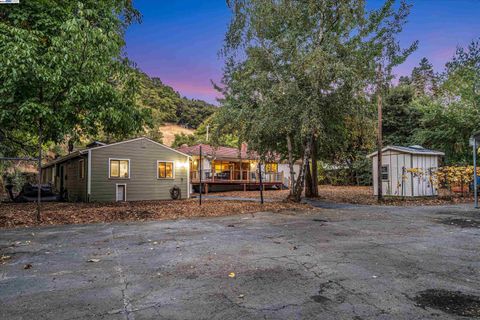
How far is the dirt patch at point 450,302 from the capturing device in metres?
2.89

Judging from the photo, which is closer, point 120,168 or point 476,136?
point 476,136

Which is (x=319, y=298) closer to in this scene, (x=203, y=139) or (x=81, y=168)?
(x=81, y=168)

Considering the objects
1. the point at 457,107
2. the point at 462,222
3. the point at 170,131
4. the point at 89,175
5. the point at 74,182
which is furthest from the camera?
the point at 170,131

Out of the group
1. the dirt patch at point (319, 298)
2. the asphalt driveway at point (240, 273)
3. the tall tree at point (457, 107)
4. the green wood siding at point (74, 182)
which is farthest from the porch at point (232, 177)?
the dirt patch at point (319, 298)

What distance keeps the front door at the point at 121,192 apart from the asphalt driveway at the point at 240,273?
37.2 ft

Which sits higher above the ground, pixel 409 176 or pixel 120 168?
pixel 120 168

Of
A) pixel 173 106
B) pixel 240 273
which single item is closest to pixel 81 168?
pixel 240 273

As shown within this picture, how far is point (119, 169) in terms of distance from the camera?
62.6ft

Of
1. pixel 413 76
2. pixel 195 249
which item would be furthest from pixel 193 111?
pixel 195 249

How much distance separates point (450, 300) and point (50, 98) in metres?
12.4

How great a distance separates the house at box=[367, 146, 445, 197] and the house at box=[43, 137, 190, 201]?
13546mm

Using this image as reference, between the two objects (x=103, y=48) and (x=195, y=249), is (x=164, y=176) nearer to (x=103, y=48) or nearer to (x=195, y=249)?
(x=103, y=48)

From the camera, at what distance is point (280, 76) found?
12.7 meters

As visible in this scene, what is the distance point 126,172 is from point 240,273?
16.9 metres
